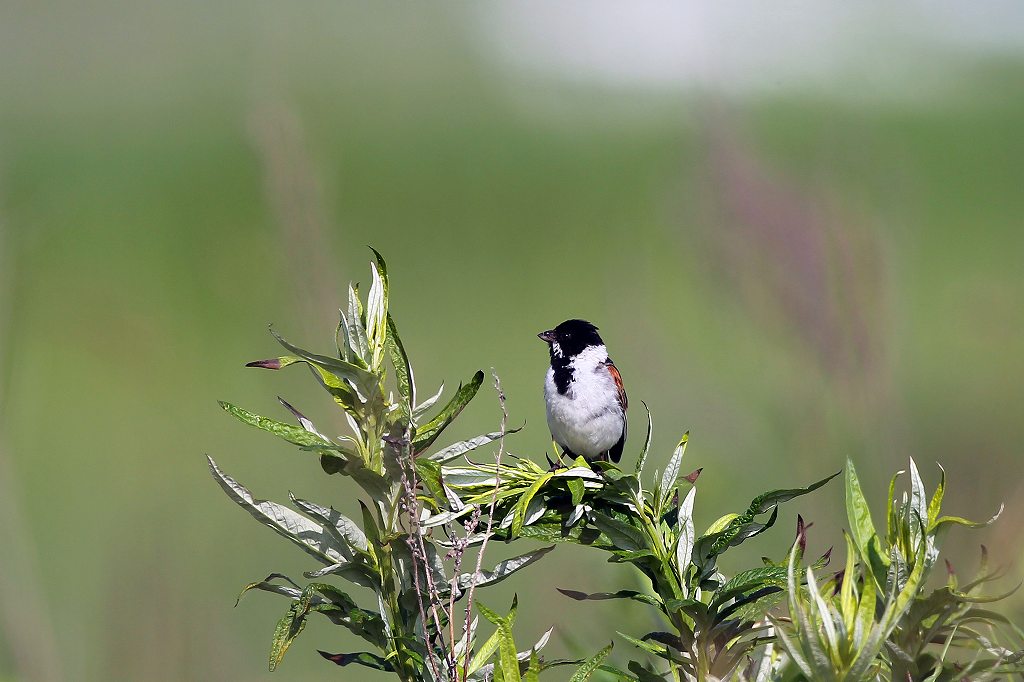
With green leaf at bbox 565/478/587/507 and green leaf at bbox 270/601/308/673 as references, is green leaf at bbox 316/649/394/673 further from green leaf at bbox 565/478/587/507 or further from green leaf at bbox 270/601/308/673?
green leaf at bbox 565/478/587/507

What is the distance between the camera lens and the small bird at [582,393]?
234 centimetres

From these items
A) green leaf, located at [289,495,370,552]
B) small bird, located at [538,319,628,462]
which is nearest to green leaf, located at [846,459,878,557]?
green leaf, located at [289,495,370,552]

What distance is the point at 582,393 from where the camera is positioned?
234 centimetres

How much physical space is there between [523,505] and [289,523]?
0.24 metres

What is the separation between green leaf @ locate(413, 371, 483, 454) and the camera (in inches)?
39.6

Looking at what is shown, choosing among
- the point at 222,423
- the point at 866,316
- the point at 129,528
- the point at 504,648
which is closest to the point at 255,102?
the point at 866,316

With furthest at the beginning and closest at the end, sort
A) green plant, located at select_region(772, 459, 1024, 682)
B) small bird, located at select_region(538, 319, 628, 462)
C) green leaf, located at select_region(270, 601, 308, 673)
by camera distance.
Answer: small bird, located at select_region(538, 319, 628, 462), green leaf, located at select_region(270, 601, 308, 673), green plant, located at select_region(772, 459, 1024, 682)

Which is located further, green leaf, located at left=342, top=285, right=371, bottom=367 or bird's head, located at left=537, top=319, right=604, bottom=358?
bird's head, located at left=537, top=319, right=604, bottom=358

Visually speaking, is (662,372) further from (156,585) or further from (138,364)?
(138,364)

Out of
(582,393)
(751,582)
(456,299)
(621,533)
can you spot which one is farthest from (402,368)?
(456,299)

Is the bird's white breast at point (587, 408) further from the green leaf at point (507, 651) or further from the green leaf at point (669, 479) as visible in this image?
the green leaf at point (507, 651)

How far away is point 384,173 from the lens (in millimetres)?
13797

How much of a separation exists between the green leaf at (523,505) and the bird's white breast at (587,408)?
128 cm

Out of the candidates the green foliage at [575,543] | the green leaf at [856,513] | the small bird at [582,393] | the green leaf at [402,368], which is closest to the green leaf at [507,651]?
the green foliage at [575,543]
